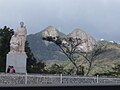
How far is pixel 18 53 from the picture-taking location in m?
29.8

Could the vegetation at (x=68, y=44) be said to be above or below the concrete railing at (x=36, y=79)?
above

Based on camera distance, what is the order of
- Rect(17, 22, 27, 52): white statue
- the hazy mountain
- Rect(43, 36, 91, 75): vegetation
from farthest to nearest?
1. the hazy mountain
2. Rect(43, 36, 91, 75): vegetation
3. Rect(17, 22, 27, 52): white statue

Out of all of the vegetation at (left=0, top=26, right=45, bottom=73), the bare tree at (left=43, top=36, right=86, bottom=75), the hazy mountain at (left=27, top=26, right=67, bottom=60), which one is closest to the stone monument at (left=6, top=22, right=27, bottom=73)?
the vegetation at (left=0, top=26, right=45, bottom=73)

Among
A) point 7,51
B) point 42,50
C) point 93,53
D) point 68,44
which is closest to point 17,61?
point 7,51

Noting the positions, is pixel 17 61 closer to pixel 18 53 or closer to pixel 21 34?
pixel 18 53

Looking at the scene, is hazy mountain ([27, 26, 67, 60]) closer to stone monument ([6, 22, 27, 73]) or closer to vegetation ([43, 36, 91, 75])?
vegetation ([43, 36, 91, 75])

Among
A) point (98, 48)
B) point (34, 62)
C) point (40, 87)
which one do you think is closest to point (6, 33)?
point (34, 62)

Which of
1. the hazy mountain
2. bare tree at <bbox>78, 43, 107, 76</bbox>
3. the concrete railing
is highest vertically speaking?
the hazy mountain

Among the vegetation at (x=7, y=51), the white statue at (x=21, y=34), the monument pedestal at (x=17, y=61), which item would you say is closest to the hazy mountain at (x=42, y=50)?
the vegetation at (x=7, y=51)

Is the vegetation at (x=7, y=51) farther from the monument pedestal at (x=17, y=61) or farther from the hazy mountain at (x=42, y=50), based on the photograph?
the hazy mountain at (x=42, y=50)

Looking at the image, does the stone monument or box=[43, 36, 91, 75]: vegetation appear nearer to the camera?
the stone monument

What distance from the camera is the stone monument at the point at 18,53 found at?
29.6 m

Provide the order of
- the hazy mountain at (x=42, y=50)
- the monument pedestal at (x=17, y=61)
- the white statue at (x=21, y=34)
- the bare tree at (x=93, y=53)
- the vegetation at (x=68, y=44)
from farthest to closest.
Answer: the hazy mountain at (x=42, y=50) < the bare tree at (x=93, y=53) < the vegetation at (x=68, y=44) < the white statue at (x=21, y=34) < the monument pedestal at (x=17, y=61)

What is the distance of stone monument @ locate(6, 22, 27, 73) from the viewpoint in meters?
29.6
